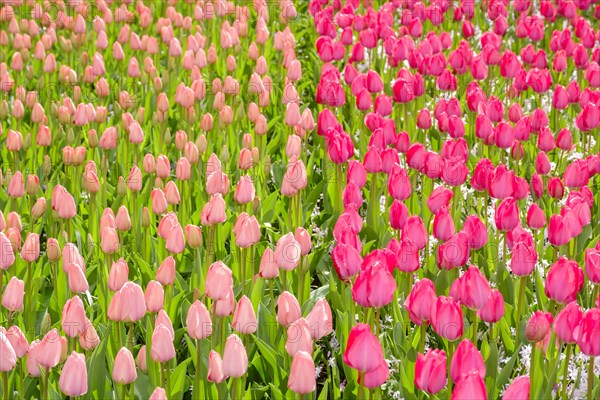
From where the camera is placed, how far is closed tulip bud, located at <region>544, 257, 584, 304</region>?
2961mm

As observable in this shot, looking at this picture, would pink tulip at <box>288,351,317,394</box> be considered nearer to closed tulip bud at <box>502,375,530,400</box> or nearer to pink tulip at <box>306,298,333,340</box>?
pink tulip at <box>306,298,333,340</box>

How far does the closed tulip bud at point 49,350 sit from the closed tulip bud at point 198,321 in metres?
0.37

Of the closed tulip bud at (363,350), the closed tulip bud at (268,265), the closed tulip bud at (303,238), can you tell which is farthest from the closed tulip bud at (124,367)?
the closed tulip bud at (303,238)

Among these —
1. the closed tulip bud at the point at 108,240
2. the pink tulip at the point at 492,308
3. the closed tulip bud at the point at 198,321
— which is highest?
the pink tulip at the point at 492,308

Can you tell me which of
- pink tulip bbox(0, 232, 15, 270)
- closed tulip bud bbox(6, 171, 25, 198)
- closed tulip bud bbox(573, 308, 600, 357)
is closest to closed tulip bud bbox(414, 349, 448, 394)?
closed tulip bud bbox(573, 308, 600, 357)

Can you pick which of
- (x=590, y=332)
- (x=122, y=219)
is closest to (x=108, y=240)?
(x=122, y=219)

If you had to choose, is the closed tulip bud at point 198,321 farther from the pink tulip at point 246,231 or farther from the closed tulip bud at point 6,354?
the pink tulip at point 246,231

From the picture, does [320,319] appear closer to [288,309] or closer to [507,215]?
[288,309]

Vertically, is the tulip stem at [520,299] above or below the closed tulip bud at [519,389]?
below

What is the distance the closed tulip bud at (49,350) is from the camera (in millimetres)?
2701

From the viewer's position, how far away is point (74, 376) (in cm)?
259

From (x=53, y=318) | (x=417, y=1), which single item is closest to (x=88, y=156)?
(x=53, y=318)

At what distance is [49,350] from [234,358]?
0.52 meters

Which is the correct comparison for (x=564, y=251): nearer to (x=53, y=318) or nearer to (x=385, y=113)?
(x=385, y=113)
